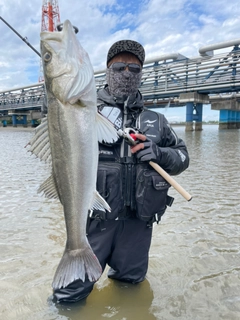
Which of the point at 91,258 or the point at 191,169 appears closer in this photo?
the point at 91,258

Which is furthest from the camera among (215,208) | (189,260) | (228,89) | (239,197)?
(228,89)

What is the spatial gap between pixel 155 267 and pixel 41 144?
7.34ft

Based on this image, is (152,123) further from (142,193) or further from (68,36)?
(68,36)

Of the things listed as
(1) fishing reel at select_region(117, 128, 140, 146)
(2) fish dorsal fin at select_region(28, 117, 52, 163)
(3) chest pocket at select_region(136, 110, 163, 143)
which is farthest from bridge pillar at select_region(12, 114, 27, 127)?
(1) fishing reel at select_region(117, 128, 140, 146)

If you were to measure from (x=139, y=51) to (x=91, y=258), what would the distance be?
1.92m

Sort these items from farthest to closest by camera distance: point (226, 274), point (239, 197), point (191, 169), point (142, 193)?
point (191, 169), point (239, 197), point (226, 274), point (142, 193)

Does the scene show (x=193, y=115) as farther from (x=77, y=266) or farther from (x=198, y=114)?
(x=77, y=266)

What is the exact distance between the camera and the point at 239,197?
641cm

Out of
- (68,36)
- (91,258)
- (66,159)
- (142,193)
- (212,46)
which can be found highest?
(212,46)

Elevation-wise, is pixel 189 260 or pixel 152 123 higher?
pixel 152 123

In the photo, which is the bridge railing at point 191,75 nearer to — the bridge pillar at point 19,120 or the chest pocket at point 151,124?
the chest pocket at point 151,124

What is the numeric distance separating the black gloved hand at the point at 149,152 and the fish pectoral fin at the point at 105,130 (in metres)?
0.28

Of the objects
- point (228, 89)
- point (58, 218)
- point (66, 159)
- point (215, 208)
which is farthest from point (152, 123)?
point (228, 89)

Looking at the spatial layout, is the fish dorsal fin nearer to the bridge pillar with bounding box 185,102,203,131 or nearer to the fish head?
the fish head
